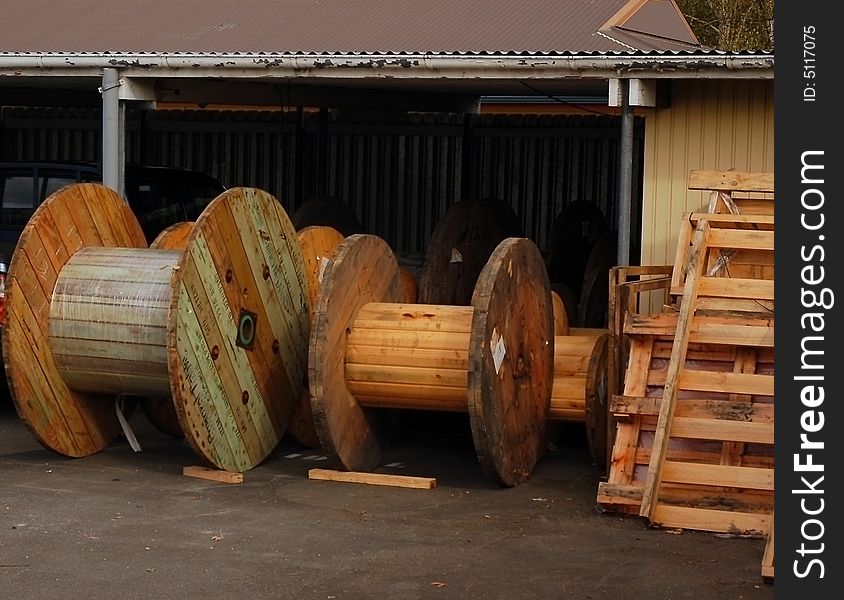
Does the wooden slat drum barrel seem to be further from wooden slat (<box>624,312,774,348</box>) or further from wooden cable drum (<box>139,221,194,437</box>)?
wooden slat (<box>624,312,774,348</box>)

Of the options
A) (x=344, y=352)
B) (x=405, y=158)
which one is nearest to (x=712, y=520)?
(x=344, y=352)

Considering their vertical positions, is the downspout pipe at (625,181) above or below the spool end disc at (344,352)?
above

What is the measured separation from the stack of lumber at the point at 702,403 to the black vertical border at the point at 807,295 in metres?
3.28

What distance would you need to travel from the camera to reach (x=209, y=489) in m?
9.09

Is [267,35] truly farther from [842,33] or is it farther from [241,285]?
[842,33]

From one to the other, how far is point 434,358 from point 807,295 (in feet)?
15.5

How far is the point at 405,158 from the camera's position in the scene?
21.6 meters

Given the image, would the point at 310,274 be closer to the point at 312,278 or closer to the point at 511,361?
the point at 312,278

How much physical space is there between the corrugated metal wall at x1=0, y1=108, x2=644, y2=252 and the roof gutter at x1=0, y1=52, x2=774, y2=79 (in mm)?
8500

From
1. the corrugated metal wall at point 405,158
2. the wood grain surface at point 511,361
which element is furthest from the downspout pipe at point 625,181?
the corrugated metal wall at point 405,158

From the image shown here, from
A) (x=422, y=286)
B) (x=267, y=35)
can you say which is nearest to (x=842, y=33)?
(x=422, y=286)

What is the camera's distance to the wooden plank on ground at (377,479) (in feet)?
30.3

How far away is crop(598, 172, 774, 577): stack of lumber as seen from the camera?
8156 mm

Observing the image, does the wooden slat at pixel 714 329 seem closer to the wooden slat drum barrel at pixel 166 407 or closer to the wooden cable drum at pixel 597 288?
the wooden cable drum at pixel 597 288
